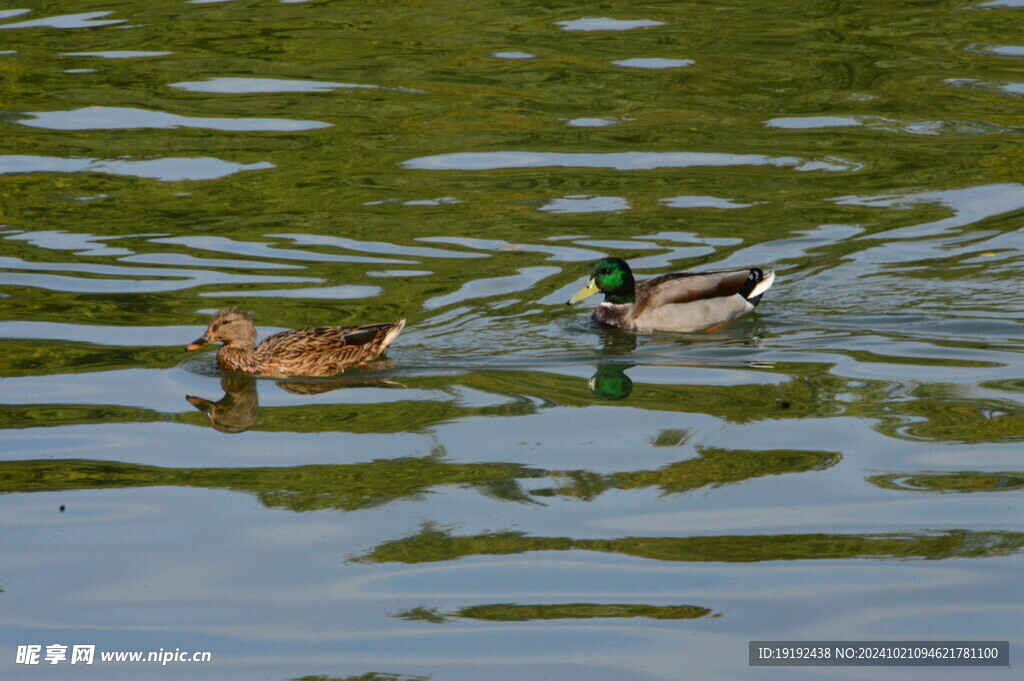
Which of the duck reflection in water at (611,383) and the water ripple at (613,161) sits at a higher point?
the water ripple at (613,161)

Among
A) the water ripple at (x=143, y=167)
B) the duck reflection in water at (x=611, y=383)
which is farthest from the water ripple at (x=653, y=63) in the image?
the duck reflection in water at (x=611, y=383)

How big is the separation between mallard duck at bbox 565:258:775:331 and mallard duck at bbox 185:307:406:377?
6.53 ft

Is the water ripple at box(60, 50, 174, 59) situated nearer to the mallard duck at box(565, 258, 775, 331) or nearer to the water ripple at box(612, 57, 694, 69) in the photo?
the water ripple at box(612, 57, 694, 69)

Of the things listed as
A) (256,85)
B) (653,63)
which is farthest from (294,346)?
(653,63)

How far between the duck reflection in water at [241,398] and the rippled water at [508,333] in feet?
0.11

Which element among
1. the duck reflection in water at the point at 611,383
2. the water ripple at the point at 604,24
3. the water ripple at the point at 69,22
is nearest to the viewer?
the duck reflection in water at the point at 611,383

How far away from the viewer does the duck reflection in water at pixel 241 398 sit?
9.55 m

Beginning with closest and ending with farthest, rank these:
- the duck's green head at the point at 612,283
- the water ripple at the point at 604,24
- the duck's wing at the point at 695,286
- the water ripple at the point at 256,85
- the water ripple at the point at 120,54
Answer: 1. the duck's wing at the point at 695,286
2. the duck's green head at the point at 612,283
3. the water ripple at the point at 256,85
4. the water ripple at the point at 120,54
5. the water ripple at the point at 604,24

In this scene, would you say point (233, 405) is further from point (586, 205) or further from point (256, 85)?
point (256, 85)

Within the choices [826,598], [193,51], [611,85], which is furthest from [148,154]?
[826,598]

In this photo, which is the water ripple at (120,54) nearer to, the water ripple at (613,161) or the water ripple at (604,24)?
the water ripple at (604,24)

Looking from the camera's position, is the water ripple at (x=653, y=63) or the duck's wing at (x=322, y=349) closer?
the duck's wing at (x=322, y=349)

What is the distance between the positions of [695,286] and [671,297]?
0.82ft

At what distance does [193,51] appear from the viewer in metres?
20.7
